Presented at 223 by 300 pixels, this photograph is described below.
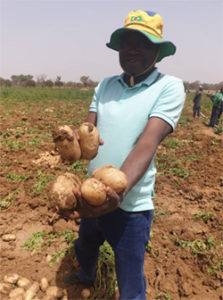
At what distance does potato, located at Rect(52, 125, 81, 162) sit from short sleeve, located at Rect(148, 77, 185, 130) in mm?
505

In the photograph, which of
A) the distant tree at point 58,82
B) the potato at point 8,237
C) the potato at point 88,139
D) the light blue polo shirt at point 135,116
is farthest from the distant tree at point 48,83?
Result: the potato at point 88,139

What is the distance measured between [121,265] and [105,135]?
0.91 m

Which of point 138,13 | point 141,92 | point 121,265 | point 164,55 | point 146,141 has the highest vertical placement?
point 138,13

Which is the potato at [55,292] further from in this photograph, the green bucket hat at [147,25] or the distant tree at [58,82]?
the distant tree at [58,82]

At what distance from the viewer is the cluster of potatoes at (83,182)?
1.20 m

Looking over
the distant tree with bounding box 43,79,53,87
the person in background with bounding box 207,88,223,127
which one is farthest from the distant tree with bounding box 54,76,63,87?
the person in background with bounding box 207,88,223,127

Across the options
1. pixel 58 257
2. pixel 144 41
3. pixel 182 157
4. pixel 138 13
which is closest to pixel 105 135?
pixel 144 41

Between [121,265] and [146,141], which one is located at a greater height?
[146,141]

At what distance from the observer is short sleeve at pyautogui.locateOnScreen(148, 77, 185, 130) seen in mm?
1453

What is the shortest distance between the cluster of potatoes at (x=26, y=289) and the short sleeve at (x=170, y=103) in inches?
77.5

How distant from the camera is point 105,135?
65.2 inches

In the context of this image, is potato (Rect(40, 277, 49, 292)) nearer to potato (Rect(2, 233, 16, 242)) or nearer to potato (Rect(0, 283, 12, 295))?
potato (Rect(0, 283, 12, 295))

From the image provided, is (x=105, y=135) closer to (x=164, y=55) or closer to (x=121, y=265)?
(x=164, y=55)

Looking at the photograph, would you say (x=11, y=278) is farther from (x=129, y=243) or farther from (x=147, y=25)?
(x=147, y=25)
